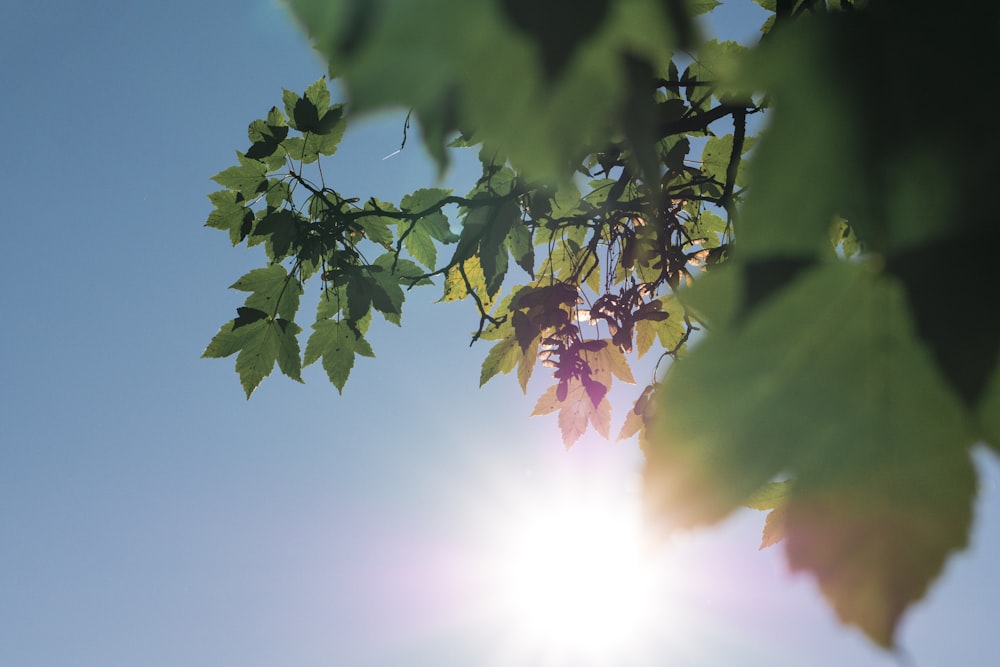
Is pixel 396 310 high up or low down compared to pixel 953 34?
up

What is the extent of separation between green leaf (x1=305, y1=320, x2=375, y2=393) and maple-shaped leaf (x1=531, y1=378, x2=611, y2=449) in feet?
1.96

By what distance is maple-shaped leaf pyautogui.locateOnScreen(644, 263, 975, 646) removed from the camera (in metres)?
0.30

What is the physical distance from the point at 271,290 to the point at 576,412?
95cm

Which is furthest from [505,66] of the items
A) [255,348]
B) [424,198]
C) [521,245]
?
[255,348]

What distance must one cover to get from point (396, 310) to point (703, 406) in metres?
1.49

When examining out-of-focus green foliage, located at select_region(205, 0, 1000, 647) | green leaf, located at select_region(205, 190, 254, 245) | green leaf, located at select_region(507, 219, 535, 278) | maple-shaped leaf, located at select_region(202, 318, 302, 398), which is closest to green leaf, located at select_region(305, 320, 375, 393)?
maple-shaped leaf, located at select_region(202, 318, 302, 398)

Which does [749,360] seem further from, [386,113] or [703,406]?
[386,113]

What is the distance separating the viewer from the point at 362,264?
1.81m

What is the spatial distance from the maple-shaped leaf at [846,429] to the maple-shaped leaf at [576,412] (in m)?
1.57

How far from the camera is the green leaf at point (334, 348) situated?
1.80 meters

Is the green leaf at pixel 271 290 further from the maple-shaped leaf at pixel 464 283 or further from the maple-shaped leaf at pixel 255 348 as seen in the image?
the maple-shaped leaf at pixel 464 283

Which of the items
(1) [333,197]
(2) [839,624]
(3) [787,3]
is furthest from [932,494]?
(1) [333,197]

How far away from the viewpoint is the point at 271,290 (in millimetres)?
1825

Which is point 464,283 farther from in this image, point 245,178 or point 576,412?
point 245,178
